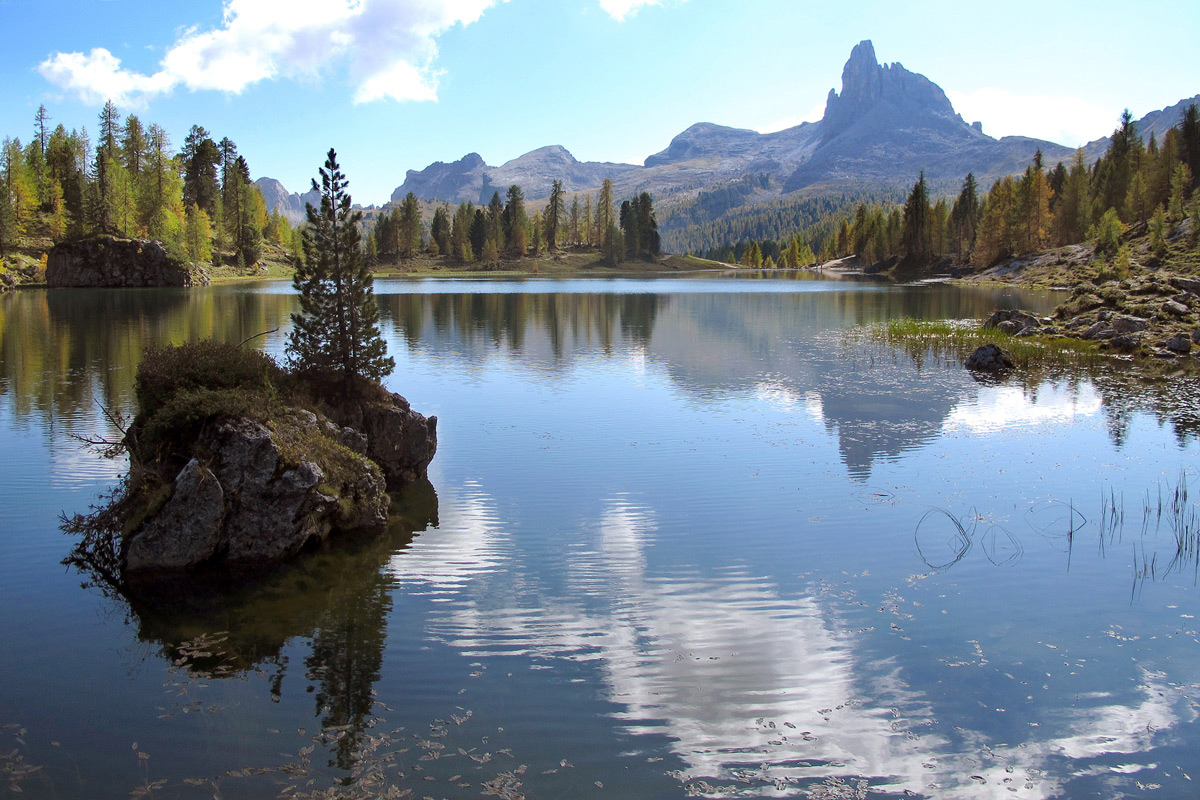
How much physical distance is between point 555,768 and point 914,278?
519 ft

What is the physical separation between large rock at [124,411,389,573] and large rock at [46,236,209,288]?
103216 mm

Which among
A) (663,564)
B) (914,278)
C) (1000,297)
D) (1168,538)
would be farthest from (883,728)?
(914,278)

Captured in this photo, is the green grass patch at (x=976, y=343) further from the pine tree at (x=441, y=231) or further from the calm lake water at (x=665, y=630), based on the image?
A: the pine tree at (x=441, y=231)

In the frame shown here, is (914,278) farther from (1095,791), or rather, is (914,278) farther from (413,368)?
(1095,791)

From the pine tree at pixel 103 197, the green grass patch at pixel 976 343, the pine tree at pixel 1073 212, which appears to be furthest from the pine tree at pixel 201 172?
the pine tree at pixel 1073 212

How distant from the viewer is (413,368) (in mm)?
37406

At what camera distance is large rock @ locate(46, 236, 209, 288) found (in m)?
97.3

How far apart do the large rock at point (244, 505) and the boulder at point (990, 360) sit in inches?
1350

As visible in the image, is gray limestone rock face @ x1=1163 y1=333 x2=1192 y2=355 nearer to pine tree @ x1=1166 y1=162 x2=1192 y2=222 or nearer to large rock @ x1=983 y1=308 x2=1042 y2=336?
large rock @ x1=983 y1=308 x2=1042 y2=336

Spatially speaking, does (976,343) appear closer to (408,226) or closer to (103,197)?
(103,197)

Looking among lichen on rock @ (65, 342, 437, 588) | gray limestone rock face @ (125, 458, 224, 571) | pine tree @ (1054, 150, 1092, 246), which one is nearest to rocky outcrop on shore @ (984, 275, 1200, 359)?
lichen on rock @ (65, 342, 437, 588)

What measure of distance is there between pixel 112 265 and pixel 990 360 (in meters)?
108

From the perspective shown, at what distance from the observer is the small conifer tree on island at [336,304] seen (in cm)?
2036

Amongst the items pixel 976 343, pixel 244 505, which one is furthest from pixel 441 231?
pixel 244 505
